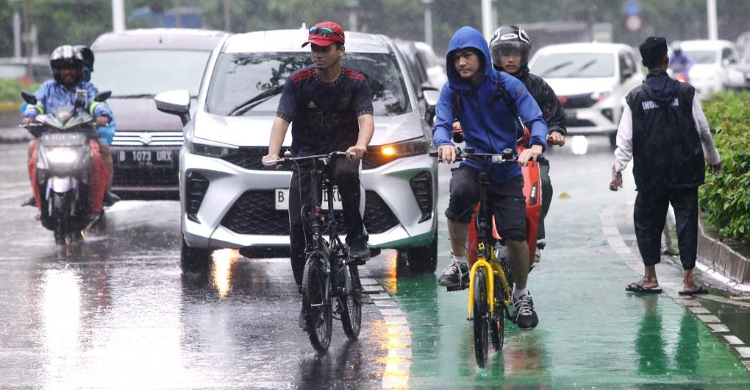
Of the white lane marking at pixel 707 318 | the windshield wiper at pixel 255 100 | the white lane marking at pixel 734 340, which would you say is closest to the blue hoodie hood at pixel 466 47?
the white lane marking at pixel 734 340

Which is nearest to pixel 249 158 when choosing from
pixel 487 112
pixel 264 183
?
pixel 264 183

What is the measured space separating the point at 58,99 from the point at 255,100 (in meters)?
3.08

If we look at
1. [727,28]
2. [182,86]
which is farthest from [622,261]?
[727,28]

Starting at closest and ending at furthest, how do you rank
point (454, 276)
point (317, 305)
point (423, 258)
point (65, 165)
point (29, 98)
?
1. point (317, 305)
2. point (454, 276)
3. point (423, 258)
4. point (65, 165)
5. point (29, 98)

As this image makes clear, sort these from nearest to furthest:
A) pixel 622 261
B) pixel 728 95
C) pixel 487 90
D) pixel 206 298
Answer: pixel 487 90 < pixel 206 298 < pixel 622 261 < pixel 728 95

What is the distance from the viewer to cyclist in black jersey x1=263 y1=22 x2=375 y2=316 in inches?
320

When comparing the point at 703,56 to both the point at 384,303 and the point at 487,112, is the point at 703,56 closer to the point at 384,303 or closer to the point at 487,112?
the point at 384,303

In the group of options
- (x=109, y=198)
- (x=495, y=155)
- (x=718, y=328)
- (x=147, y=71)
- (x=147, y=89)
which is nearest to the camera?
(x=495, y=155)

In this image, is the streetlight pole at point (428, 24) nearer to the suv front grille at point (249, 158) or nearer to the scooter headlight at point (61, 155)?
the scooter headlight at point (61, 155)

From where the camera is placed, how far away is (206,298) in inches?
393

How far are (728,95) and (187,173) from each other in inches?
422

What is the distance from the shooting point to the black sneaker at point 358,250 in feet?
27.2

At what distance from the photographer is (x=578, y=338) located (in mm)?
8297

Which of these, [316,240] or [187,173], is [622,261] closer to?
[187,173]
